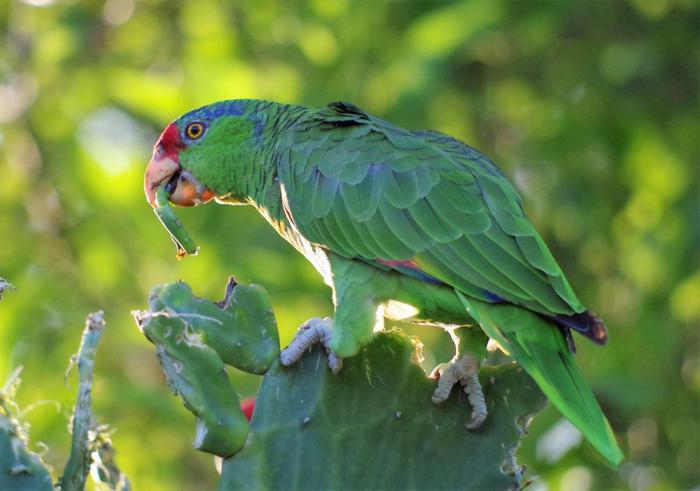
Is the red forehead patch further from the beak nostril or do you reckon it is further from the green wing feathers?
the green wing feathers

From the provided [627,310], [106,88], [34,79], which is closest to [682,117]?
[627,310]

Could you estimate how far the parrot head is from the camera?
313 cm

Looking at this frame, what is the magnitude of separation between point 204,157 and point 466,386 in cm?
120

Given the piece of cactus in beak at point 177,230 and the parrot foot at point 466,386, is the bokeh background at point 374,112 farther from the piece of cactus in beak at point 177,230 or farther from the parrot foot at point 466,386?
the parrot foot at point 466,386

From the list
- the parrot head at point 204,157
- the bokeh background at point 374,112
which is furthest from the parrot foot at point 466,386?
the bokeh background at point 374,112

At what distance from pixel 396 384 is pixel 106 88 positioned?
341cm

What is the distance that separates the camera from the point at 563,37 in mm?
5758

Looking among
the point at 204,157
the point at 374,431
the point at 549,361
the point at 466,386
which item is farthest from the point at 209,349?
the point at 204,157

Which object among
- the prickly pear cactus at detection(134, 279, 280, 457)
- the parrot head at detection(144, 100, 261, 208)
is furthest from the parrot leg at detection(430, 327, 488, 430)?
the parrot head at detection(144, 100, 261, 208)

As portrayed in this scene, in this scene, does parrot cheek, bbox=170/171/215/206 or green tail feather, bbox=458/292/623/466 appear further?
parrot cheek, bbox=170/171/215/206

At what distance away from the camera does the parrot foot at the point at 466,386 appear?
2.22 m

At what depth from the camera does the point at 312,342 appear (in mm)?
2277

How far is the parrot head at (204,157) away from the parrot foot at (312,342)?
85 cm

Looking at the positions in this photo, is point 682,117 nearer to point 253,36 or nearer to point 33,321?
point 253,36
